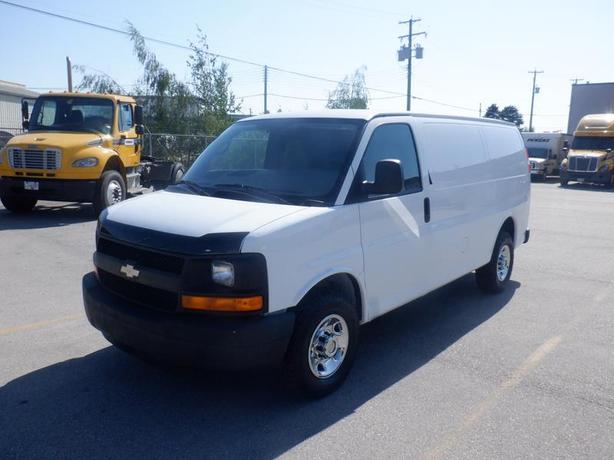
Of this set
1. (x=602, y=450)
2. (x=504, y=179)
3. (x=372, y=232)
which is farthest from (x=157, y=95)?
(x=602, y=450)

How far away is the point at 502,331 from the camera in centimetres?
551

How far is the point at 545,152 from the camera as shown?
3169 cm

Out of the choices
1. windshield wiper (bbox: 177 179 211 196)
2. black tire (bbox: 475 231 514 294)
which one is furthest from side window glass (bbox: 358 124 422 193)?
black tire (bbox: 475 231 514 294)

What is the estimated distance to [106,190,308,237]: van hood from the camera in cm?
351

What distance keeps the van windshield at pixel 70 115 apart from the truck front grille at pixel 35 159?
3.40ft

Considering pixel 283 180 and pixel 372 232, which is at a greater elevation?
pixel 283 180

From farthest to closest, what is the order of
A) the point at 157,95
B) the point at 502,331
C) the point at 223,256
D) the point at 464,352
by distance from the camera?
the point at 157,95, the point at 502,331, the point at 464,352, the point at 223,256

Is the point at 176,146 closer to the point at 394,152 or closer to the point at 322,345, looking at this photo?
the point at 394,152

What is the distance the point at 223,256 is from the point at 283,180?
1122mm

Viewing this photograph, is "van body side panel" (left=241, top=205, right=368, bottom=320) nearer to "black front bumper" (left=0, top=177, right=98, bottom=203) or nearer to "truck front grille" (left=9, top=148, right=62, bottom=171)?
"black front bumper" (left=0, top=177, right=98, bottom=203)

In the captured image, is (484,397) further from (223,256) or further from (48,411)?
(48,411)

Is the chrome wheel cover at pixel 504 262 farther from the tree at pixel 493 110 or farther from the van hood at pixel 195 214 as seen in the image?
the tree at pixel 493 110

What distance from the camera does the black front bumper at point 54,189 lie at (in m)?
11.1

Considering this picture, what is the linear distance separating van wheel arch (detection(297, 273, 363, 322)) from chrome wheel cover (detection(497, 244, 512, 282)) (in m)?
3.16
